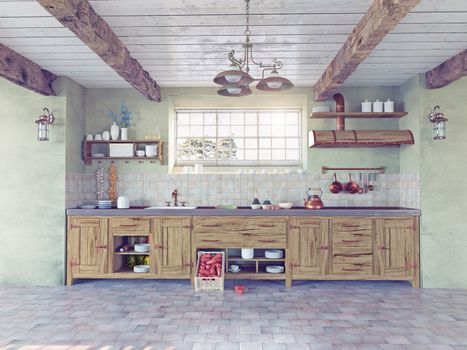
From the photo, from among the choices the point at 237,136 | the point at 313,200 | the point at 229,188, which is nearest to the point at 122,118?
the point at 237,136

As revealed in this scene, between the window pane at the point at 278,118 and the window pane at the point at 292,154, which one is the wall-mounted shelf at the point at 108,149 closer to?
the window pane at the point at 278,118

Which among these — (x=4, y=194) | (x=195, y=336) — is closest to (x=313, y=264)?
(x=195, y=336)

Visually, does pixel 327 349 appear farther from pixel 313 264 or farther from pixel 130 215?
pixel 130 215

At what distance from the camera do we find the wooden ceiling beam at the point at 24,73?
3811 mm

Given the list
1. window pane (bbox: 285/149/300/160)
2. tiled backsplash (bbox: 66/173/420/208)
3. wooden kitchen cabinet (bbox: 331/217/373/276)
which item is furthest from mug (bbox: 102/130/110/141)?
wooden kitchen cabinet (bbox: 331/217/373/276)

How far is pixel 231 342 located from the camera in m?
3.00

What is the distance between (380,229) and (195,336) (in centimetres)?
270

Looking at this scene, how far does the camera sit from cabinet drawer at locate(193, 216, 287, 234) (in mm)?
4641

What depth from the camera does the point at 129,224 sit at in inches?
185

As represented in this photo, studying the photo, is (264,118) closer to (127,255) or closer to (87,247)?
(127,255)

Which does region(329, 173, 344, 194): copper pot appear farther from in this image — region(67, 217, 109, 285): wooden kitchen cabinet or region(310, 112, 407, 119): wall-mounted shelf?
region(67, 217, 109, 285): wooden kitchen cabinet

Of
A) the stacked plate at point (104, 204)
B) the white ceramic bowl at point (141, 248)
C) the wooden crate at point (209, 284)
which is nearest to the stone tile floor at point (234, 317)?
the wooden crate at point (209, 284)

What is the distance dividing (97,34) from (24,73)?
1613 mm

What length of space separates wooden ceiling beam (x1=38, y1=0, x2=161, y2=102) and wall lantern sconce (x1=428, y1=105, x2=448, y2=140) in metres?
3.61
